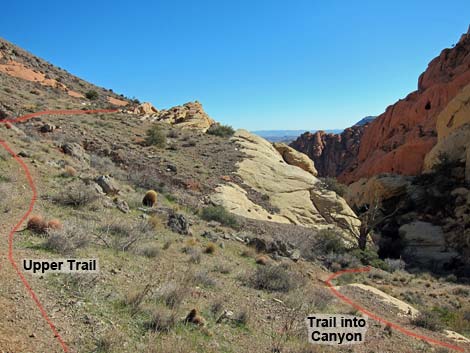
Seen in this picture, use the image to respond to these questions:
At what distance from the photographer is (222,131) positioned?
30328mm

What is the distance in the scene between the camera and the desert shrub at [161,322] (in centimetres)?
457

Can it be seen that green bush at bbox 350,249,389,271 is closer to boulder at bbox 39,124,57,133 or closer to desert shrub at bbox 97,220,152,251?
desert shrub at bbox 97,220,152,251

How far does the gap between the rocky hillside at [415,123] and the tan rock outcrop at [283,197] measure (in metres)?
17.9

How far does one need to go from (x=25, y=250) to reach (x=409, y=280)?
43.3 feet

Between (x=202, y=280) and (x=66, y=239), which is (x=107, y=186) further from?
(x=202, y=280)

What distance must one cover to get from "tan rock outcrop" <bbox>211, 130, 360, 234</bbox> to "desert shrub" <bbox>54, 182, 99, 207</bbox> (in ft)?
25.1

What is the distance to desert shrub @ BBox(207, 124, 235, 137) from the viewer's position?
1177 inches

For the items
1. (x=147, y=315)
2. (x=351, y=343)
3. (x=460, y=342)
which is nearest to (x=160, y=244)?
(x=147, y=315)

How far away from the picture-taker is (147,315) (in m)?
4.84

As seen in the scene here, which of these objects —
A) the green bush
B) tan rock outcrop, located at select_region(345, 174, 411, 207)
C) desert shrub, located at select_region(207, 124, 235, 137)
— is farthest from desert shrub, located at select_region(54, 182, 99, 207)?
tan rock outcrop, located at select_region(345, 174, 411, 207)

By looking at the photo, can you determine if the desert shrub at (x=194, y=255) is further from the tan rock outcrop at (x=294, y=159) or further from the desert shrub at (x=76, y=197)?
the tan rock outcrop at (x=294, y=159)

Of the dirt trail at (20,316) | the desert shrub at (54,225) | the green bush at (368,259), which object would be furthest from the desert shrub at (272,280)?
the green bush at (368,259)

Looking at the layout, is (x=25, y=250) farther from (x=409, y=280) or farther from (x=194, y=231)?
(x=409, y=280)

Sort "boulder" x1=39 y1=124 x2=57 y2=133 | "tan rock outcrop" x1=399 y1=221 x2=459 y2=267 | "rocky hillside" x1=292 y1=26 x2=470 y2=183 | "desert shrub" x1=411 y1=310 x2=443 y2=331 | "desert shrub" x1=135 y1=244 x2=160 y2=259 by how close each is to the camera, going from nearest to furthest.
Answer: "desert shrub" x1=135 y1=244 x2=160 y2=259, "desert shrub" x1=411 y1=310 x2=443 y2=331, "boulder" x1=39 y1=124 x2=57 y2=133, "tan rock outcrop" x1=399 y1=221 x2=459 y2=267, "rocky hillside" x1=292 y1=26 x2=470 y2=183
